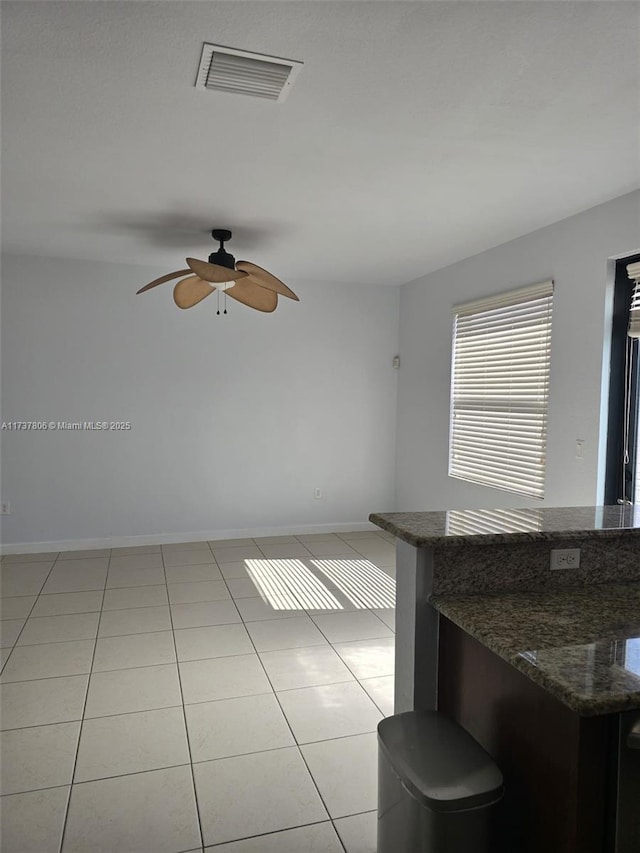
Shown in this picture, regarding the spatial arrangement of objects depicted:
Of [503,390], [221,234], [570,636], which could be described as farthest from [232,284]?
[570,636]

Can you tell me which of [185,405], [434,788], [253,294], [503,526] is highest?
[253,294]

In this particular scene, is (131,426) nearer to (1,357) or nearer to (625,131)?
(1,357)

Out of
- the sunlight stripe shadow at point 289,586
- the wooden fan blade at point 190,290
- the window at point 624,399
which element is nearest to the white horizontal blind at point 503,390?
the window at point 624,399

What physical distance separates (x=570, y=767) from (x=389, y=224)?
3418mm

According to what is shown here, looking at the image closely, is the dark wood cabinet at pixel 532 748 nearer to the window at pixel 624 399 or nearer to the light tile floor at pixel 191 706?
the light tile floor at pixel 191 706

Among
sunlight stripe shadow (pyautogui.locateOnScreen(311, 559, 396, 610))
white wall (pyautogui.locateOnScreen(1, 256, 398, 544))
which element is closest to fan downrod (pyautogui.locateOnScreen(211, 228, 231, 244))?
white wall (pyautogui.locateOnScreen(1, 256, 398, 544))

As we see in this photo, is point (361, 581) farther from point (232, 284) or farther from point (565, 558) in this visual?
point (565, 558)

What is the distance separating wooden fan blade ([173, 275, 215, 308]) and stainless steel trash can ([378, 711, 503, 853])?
3090 millimetres

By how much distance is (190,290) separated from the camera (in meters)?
3.90

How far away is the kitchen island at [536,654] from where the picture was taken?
1.18 m

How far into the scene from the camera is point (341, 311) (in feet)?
19.4

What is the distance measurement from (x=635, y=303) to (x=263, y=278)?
7.25 feet

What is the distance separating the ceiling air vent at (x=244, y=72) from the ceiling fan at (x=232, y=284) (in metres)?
1.27

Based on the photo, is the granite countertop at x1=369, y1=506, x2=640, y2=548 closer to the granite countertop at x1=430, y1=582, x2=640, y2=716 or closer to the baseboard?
the granite countertop at x1=430, y1=582, x2=640, y2=716
